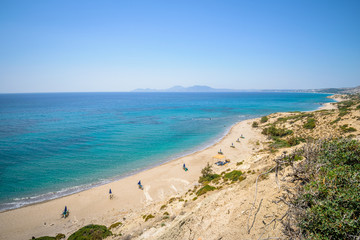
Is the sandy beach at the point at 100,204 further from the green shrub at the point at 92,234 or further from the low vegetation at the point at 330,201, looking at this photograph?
the low vegetation at the point at 330,201

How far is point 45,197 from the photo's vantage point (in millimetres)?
21141

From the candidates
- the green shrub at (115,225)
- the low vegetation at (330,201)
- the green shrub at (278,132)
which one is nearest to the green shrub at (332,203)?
the low vegetation at (330,201)

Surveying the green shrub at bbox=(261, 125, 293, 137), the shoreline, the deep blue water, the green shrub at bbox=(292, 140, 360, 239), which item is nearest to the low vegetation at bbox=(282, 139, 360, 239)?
the green shrub at bbox=(292, 140, 360, 239)

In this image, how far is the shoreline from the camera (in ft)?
54.4

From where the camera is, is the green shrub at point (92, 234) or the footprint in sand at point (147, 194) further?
the footprint in sand at point (147, 194)

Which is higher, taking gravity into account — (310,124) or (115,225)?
(310,124)

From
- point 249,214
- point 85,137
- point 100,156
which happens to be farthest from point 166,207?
point 85,137

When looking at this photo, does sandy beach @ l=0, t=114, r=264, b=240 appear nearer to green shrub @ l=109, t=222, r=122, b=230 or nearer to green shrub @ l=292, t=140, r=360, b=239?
Result: green shrub @ l=109, t=222, r=122, b=230

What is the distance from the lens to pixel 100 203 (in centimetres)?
1997

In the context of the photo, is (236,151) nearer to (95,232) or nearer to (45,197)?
(95,232)

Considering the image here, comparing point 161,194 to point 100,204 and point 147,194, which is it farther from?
point 100,204

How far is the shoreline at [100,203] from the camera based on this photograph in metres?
16.6

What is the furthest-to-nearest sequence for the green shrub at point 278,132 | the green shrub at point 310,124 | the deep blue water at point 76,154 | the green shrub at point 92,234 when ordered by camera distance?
the green shrub at point 278,132, the green shrub at point 310,124, the deep blue water at point 76,154, the green shrub at point 92,234

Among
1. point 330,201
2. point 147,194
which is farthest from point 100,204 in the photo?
point 330,201
